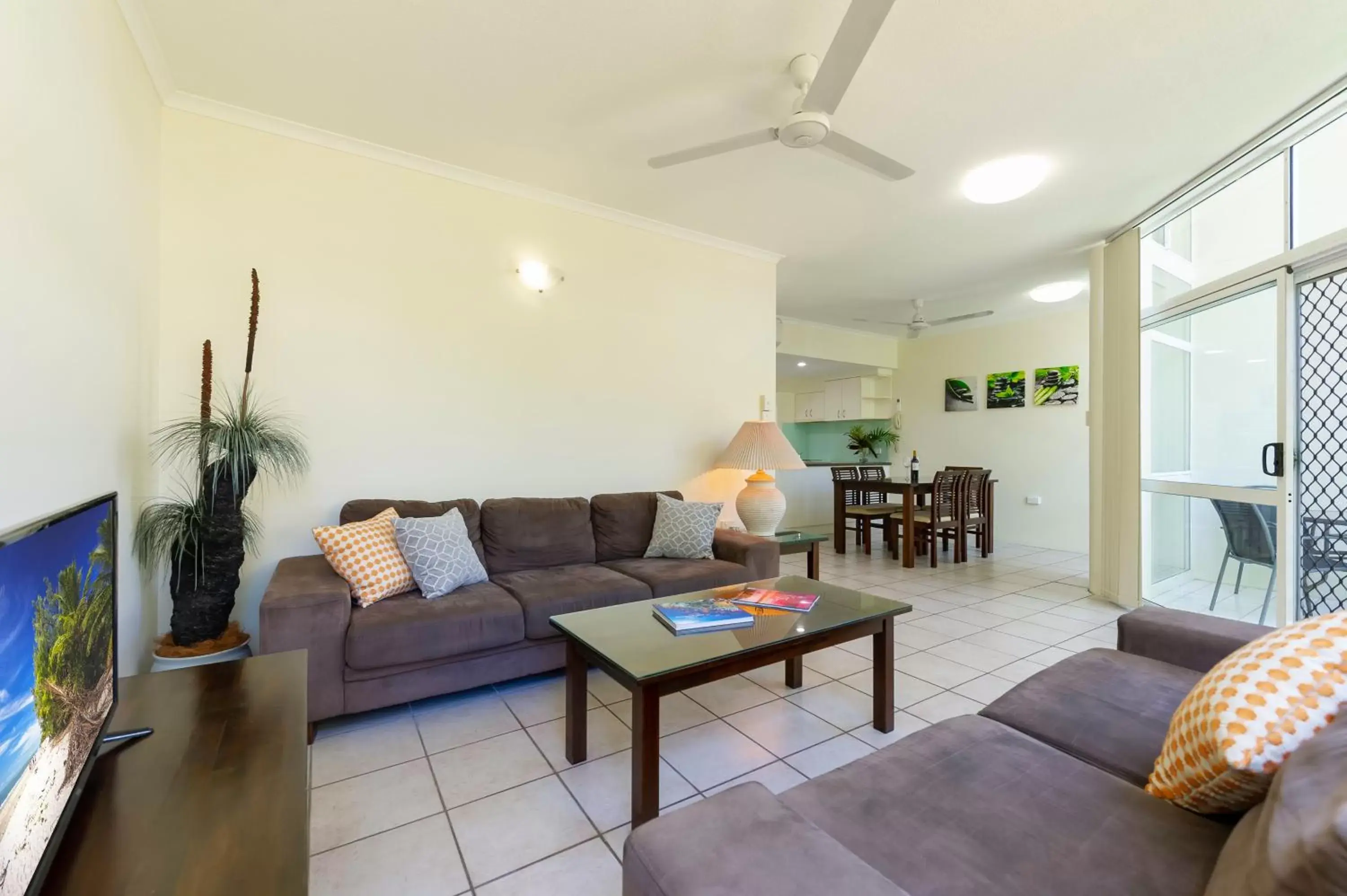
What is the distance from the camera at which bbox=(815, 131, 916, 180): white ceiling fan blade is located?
2229mm

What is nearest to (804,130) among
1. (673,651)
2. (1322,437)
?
(673,651)

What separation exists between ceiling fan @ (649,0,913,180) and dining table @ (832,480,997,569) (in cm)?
327

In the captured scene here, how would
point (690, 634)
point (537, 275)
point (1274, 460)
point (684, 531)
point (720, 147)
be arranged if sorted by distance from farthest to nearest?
point (537, 275)
point (684, 531)
point (1274, 460)
point (720, 147)
point (690, 634)

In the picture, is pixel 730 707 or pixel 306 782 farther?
pixel 730 707

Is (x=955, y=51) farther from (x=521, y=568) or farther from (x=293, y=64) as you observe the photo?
(x=521, y=568)

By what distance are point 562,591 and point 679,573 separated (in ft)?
2.12

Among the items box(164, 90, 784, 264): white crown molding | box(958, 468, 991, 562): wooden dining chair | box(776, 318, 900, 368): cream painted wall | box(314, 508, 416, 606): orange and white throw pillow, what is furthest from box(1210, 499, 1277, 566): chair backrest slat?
box(314, 508, 416, 606): orange and white throw pillow

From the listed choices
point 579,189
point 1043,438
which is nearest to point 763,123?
point 579,189

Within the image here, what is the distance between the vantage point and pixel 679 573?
9.39 ft

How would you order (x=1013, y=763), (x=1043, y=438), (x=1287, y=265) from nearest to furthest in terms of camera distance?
(x=1013, y=763), (x=1287, y=265), (x=1043, y=438)

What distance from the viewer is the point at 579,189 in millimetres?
3371

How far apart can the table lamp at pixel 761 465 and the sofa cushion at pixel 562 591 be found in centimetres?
137

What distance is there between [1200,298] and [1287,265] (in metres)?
0.62

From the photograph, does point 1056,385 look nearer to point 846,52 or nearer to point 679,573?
point 679,573
